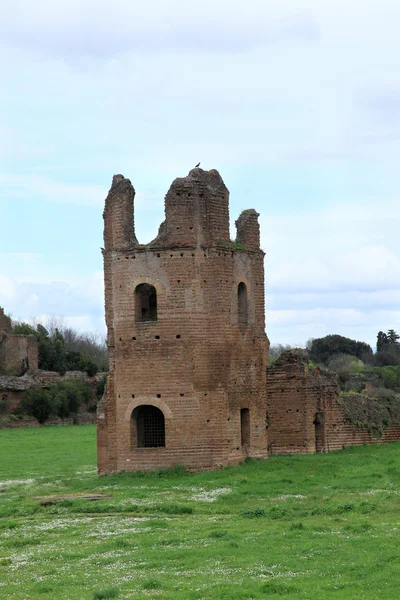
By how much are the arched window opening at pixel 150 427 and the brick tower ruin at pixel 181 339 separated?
3cm

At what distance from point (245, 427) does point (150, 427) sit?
8.79ft

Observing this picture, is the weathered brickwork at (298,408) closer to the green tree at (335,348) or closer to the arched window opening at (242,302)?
the arched window opening at (242,302)

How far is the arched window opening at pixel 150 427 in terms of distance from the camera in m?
27.0

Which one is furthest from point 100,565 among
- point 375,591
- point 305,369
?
point 305,369

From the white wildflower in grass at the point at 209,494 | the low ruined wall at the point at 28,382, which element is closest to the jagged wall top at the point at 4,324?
the low ruined wall at the point at 28,382

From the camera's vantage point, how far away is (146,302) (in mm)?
27656

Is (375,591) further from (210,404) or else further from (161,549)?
(210,404)

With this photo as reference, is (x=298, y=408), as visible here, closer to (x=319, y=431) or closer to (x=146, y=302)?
(x=319, y=431)

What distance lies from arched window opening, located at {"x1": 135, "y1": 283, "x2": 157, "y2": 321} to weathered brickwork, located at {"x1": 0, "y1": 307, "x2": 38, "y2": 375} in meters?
43.2

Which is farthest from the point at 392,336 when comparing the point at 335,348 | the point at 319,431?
the point at 319,431

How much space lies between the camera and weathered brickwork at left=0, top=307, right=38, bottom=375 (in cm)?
6979

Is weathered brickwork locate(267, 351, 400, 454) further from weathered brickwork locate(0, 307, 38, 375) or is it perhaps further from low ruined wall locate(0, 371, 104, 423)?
weathered brickwork locate(0, 307, 38, 375)

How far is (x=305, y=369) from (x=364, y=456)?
11.0 ft

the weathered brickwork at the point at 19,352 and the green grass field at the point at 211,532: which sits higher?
the weathered brickwork at the point at 19,352
